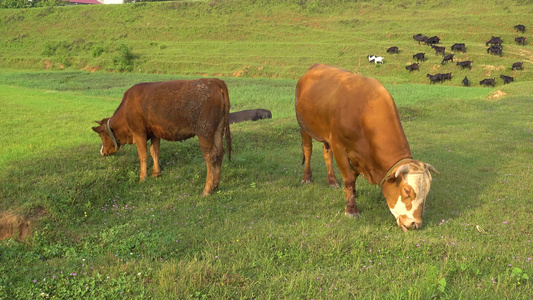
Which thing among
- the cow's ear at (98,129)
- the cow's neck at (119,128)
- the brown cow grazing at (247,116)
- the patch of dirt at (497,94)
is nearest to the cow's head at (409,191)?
the cow's neck at (119,128)

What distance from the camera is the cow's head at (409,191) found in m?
5.00

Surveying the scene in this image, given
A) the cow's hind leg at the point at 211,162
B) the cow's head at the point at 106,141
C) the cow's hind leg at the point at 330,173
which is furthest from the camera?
the cow's head at the point at 106,141

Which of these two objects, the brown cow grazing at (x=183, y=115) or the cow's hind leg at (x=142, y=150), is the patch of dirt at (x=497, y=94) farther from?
the cow's hind leg at (x=142, y=150)

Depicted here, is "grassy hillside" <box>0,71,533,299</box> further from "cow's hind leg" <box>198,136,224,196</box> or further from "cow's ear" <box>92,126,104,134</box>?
"cow's ear" <box>92,126,104,134</box>

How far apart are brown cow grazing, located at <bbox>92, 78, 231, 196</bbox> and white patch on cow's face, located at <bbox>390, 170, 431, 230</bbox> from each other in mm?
3154

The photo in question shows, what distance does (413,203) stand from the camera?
16.9ft

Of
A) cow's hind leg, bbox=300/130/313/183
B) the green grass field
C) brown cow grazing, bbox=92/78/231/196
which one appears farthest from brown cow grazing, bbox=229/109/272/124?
cow's hind leg, bbox=300/130/313/183

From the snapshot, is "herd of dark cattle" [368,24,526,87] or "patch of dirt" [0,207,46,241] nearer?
"patch of dirt" [0,207,46,241]

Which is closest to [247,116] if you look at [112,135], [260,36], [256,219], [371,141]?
[112,135]

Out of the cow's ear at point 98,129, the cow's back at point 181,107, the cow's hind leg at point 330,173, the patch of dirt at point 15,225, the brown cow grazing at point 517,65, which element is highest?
the cow's back at point 181,107

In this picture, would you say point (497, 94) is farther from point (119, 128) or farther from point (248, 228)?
point (248, 228)

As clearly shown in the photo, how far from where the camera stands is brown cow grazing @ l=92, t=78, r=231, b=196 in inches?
274

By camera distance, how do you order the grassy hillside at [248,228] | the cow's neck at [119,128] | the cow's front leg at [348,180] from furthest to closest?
the cow's neck at [119,128] → the cow's front leg at [348,180] → the grassy hillside at [248,228]

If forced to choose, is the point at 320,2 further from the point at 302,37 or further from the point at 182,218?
the point at 182,218
